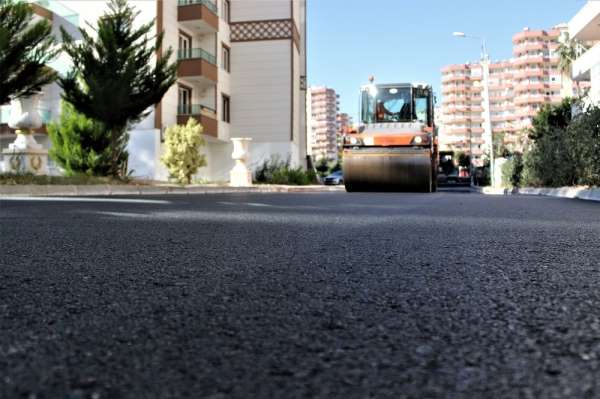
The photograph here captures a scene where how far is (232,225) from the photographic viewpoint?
4.41 m

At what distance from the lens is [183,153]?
20.3 metres

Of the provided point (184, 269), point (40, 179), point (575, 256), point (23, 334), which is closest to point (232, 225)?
point (184, 269)

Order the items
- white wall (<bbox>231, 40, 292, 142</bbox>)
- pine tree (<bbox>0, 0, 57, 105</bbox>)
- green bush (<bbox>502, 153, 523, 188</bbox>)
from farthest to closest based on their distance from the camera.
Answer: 1. white wall (<bbox>231, 40, 292, 142</bbox>)
2. green bush (<bbox>502, 153, 523, 188</bbox>)
3. pine tree (<bbox>0, 0, 57, 105</bbox>)

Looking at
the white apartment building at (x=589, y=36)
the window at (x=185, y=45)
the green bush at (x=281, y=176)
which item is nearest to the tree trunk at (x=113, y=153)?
the green bush at (x=281, y=176)

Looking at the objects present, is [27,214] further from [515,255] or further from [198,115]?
[198,115]

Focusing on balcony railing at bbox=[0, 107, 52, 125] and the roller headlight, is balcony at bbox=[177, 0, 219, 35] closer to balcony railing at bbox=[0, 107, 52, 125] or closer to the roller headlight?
balcony railing at bbox=[0, 107, 52, 125]

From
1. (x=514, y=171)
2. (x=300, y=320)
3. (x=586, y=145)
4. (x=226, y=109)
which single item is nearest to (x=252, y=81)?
(x=226, y=109)

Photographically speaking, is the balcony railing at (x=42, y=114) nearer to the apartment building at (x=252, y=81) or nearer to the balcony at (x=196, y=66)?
the balcony at (x=196, y=66)

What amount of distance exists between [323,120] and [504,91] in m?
64.6

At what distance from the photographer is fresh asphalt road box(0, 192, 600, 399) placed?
3.13 ft

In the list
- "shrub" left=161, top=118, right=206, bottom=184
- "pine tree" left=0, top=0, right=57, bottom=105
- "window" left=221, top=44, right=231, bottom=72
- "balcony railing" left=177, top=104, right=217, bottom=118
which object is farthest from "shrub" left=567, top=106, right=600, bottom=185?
"window" left=221, top=44, right=231, bottom=72

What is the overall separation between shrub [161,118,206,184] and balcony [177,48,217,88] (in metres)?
5.07

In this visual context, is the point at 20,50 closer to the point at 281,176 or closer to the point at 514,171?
the point at 281,176

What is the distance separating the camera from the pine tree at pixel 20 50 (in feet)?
39.9
